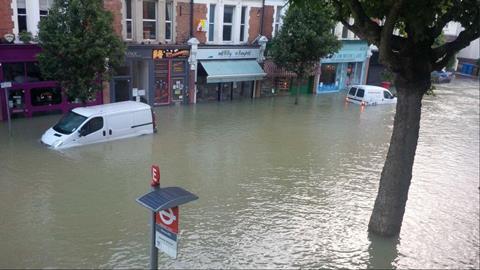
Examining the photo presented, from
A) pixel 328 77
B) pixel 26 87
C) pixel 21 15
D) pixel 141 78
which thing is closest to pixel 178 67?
pixel 141 78

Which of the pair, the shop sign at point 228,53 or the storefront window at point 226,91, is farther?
the storefront window at point 226,91

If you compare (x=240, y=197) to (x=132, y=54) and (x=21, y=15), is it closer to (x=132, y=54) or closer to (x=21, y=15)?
(x=132, y=54)

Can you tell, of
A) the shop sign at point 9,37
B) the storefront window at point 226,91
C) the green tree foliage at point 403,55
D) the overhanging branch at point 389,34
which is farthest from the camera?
the storefront window at point 226,91

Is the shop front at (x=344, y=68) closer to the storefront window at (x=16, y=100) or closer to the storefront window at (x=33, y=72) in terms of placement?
the storefront window at (x=33, y=72)

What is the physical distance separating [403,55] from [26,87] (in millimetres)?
16814

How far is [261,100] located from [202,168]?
1354 cm

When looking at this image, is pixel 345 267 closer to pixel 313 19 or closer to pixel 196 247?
pixel 196 247

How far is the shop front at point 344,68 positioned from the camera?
1302 inches

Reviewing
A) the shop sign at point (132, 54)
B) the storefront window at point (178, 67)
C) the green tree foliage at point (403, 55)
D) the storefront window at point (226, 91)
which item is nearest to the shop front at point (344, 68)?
the storefront window at point (226, 91)

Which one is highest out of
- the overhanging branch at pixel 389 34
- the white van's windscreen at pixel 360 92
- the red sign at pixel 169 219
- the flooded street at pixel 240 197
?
the overhanging branch at pixel 389 34

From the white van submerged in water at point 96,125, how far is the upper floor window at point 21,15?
5.20 meters

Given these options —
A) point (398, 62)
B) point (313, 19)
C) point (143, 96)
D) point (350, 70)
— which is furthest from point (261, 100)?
point (398, 62)

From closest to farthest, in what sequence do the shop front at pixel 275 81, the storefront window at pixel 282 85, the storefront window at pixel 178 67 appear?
the storefront window at pixel 178 67, the shop front at pixel 275 81, the storefront window at pixel 282 85

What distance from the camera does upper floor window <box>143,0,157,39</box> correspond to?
77.3 ft
